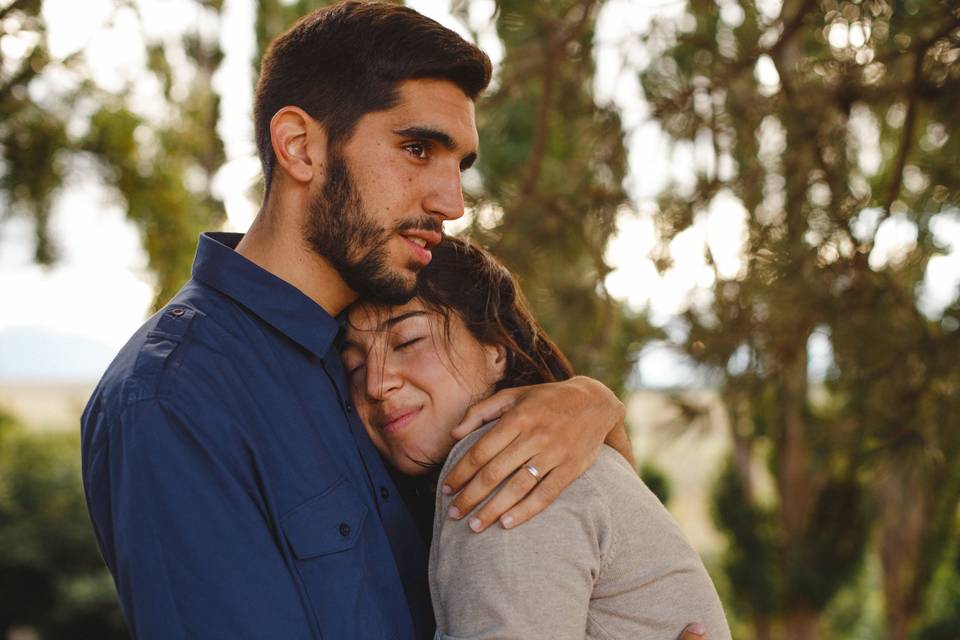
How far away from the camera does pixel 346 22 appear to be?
1.56 metres

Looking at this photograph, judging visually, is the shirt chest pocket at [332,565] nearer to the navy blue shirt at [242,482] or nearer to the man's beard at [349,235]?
the navy blue shirt at [242,482]

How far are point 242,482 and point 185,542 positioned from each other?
0.12 m

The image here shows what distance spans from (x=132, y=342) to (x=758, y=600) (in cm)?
946

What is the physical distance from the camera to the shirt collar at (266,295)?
1443mm

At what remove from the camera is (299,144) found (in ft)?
5.01

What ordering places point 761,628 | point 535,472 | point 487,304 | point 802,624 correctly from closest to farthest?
point 535,472 → point 487,304 → point 802,624 → point 761,628

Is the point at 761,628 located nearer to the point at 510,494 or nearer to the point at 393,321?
the point at 393,321

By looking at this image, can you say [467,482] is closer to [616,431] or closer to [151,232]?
[616,431]

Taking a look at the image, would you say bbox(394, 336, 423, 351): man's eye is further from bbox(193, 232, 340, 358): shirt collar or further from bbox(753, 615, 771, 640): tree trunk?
bbox(753, 615, 771, 640): tree trunk

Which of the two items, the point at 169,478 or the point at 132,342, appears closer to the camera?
the point at 169,478

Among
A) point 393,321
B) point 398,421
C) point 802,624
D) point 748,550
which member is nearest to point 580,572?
point 398,421

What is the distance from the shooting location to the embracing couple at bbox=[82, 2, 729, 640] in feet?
3.83

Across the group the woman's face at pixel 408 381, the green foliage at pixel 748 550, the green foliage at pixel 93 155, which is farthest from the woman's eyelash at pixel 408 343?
the green foliage at pixel 748 550

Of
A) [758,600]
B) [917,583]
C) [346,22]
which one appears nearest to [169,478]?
[346,22]
